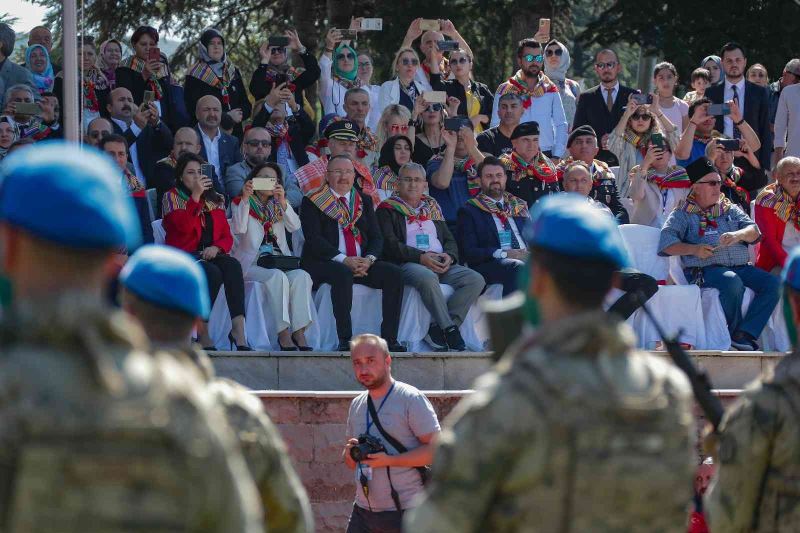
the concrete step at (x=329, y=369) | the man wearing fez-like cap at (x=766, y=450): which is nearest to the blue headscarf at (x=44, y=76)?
the concrete step at (x=329, y=369)

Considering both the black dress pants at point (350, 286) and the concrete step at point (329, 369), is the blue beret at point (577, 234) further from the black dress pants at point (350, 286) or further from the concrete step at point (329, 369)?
the black dress pants at point (350, 286)

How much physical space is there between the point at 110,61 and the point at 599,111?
4.93m

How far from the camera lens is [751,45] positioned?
2030 cm

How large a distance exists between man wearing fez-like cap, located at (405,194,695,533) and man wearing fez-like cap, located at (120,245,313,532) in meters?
0.68

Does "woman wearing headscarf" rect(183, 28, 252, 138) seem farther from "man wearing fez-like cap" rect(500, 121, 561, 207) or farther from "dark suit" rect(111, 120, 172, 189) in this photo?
"man wearing fez-like cap" rect(500, 121, 561, 207)

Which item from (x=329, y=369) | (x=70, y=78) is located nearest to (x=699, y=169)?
(x=329, y=369)

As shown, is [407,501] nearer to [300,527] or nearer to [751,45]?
[300,527]

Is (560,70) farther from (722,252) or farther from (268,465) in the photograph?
(268,465)

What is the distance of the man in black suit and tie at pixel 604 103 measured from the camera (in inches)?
600

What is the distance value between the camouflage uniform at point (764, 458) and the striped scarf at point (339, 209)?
793 cm

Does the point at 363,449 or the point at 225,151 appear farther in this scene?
the point at 225,151

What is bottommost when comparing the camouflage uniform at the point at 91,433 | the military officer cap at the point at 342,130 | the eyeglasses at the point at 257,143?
the eyeglasses at the point at 257,143

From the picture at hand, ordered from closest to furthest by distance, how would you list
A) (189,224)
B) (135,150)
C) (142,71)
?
(189,224) → (135,150) → (142,71)

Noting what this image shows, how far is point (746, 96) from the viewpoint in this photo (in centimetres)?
1627
